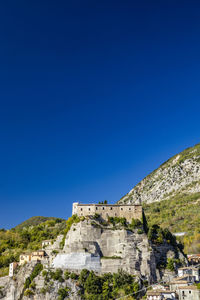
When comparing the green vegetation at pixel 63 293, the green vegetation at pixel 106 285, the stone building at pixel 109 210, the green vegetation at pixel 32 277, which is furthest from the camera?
the stone building at pixel 109 210

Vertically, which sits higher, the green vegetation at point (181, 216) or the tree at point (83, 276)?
the green vegetation at point (181, 216)

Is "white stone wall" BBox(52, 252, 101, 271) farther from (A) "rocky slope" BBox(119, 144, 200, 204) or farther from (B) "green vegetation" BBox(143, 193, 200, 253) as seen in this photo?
(A) "rocky slope" BBox(119, 144, 200, 204)

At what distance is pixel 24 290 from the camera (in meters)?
63.2

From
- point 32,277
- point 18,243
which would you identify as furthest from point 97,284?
point 18,243

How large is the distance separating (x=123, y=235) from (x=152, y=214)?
2881 inches

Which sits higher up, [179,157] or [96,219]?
[179,157]

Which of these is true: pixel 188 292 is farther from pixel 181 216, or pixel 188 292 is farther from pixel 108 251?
pixel 181 216

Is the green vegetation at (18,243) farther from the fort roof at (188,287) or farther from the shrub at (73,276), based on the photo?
the fort roof at (188,287)

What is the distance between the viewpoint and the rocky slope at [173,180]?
520 feet

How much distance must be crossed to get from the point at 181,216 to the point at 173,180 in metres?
44.5

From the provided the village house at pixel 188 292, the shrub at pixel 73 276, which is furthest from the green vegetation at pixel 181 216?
the shrub at pixel 73 276

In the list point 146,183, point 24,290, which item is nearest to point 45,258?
point 24,290

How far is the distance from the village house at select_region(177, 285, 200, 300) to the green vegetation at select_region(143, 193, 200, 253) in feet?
146

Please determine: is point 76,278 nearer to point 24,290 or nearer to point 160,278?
point 24,290
